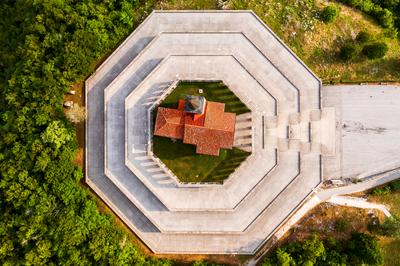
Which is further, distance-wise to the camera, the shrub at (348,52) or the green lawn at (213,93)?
the shrub at (348,52)

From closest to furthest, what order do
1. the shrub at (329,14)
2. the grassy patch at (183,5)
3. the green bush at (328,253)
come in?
the green bush at (328,253), the grassy patch at (183,5), the shrub at (329,14)

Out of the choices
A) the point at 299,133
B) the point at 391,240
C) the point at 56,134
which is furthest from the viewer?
the point at 391,240

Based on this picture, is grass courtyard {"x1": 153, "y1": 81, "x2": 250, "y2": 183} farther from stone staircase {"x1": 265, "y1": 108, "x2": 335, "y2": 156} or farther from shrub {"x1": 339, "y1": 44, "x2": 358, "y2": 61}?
shrub {"x1": 339, "y1": 44, "x2": 358, "y2": 61}

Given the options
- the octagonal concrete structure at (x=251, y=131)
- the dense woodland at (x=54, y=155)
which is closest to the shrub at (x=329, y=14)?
the octagonal concrete structure at (x=251, y=131)

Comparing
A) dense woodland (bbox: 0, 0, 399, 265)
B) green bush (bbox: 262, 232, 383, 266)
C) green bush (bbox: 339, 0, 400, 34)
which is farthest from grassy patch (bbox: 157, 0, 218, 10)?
green bush (bbox: 262, 232, 383, 266)

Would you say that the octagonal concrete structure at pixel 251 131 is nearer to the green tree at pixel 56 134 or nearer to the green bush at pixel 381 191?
the green tree at pixel 56 134

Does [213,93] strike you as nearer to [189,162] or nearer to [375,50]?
[189,162]

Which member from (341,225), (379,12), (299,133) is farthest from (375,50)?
(341,225)
